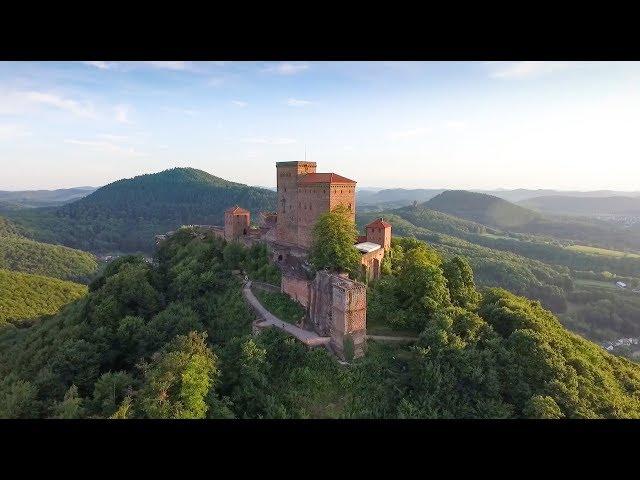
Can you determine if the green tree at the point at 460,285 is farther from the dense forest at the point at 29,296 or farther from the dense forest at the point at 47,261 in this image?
the dense forest at the point at 47,261

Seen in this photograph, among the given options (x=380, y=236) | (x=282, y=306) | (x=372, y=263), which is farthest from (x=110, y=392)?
(x=380, y=236)

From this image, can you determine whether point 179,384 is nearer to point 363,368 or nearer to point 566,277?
point 363,368

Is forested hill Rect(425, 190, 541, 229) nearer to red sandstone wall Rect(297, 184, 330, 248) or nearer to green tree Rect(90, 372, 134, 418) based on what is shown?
red sandstone wall Rect(297, 184, 330, 248)

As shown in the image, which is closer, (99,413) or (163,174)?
(99,413)
